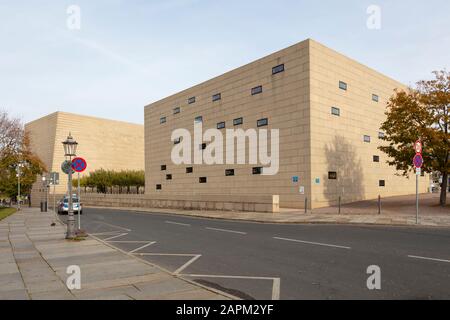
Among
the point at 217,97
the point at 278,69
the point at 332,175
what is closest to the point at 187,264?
the point at 332,175

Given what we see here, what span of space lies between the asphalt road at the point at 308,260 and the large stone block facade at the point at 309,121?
38.8 feet

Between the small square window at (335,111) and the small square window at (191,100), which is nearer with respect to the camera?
the small square window at (335,111)

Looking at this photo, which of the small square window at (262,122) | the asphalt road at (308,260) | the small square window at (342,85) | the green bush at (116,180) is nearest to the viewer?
the asphalt road at (308,260)

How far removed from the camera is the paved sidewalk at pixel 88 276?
592 centimetres

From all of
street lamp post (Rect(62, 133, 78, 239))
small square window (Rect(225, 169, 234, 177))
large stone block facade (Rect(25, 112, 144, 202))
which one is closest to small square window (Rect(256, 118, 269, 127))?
small square window (Rect(225, 169, 234, 177))

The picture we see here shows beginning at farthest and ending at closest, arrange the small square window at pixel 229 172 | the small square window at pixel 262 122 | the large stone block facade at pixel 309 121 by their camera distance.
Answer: the small square window at pixel 229 172
the small square window at pixel 262 122
the large stone block facade at pixel 309 121

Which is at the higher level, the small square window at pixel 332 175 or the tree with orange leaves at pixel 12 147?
the tree with orange leaves at pixel 12 147

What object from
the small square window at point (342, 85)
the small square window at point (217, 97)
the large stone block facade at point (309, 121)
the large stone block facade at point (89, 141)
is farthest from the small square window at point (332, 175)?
the large stone block facade at point (89, 141)

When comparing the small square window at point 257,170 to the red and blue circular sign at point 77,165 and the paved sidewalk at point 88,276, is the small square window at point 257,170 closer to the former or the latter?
the red and blue circular sign at point 77,165

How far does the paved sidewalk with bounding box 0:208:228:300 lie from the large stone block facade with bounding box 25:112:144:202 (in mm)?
66565

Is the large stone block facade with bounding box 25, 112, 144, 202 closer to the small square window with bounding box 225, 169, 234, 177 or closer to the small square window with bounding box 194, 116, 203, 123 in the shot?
the small square window with bounding box 194, 116, 203, 123

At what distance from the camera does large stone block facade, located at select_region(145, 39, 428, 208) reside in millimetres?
27328
